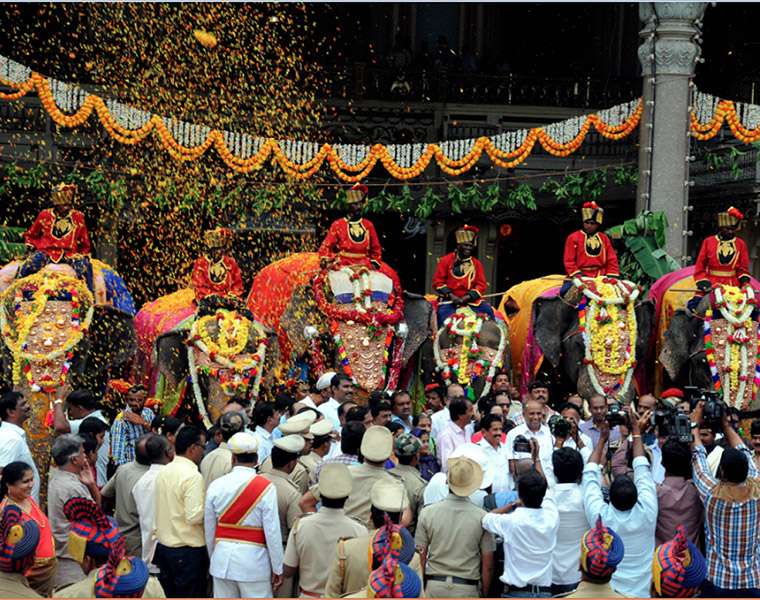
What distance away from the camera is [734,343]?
512 inches

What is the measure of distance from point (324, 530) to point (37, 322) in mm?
5992

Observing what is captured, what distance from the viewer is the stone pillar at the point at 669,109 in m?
17.1

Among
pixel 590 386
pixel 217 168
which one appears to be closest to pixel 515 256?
pixel 217 168

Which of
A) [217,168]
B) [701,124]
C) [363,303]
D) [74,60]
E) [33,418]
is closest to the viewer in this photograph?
[33,418]

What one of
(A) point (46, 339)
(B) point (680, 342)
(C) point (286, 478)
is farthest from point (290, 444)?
(B) point (680, 342)

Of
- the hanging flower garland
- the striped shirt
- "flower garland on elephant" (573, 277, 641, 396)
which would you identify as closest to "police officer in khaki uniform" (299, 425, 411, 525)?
the striped shirt

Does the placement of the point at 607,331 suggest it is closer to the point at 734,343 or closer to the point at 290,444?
the point at 734,343

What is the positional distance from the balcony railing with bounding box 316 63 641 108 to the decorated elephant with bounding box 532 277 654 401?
10450 millimetres

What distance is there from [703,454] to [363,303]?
239 inches

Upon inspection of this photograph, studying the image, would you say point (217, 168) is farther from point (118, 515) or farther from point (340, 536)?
point (340, 536)

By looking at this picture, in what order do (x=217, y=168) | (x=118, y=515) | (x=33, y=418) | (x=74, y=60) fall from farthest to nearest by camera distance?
1. (x=74, y=60)
2. (x=217, y=168)
3. (x=33, y=418)
4. (x=118, y=515)

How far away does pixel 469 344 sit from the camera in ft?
42.7

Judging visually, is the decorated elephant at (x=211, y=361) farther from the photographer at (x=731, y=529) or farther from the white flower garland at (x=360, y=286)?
the photographer at (x=731, y=529)

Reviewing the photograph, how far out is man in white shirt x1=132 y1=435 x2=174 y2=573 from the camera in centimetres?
747
